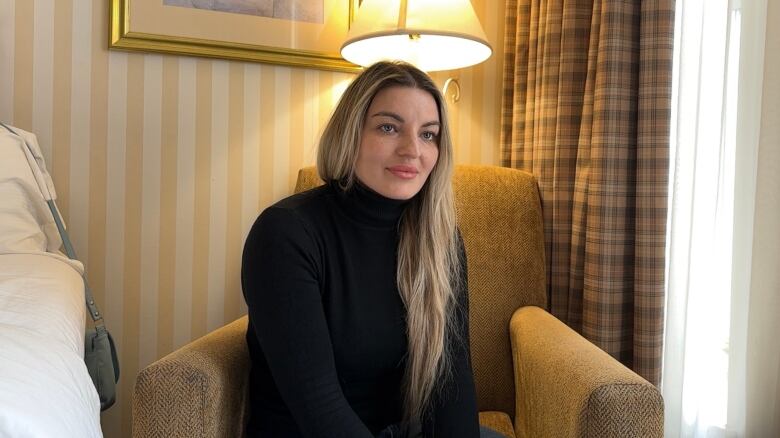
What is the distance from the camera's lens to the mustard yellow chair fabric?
1081mm

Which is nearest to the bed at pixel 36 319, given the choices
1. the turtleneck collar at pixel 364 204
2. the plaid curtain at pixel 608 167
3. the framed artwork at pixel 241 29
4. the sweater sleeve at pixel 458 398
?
the framed artwork at pixel 241 29

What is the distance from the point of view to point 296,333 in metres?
1.07

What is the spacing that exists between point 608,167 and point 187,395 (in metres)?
1.14

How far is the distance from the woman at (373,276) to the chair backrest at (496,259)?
1.30ft

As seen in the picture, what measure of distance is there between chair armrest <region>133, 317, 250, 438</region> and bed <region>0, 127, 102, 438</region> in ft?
0.31

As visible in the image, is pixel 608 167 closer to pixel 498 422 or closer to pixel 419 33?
pixel 419 33

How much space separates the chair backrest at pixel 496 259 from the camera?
1710mm

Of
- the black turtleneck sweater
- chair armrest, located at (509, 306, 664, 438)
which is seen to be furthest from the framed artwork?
chair armrest, located at (509, 306, 664, 438)

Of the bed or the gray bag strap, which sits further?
the gray bag strap

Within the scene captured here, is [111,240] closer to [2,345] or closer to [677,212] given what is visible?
[2,345]

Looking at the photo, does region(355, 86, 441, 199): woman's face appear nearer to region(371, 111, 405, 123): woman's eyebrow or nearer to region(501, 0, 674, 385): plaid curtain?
region(371, 111, 405, 123): woman's eyebrow

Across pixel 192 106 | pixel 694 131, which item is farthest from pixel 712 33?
pixel 192 106

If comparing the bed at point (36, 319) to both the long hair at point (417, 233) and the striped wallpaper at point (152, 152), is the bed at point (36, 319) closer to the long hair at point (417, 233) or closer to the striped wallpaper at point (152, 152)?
the striped wallpaper at point (152, 152)

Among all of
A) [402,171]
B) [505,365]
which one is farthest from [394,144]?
[505,365]
